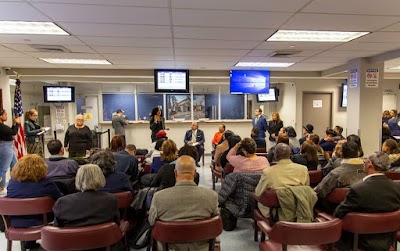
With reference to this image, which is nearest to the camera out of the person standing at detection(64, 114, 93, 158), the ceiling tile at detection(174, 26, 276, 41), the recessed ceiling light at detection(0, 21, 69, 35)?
the recessed ceiling light at detection(0, 21, 69, 35)

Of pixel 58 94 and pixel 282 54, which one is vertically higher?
pixel 282 54

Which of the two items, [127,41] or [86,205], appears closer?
[86,205]

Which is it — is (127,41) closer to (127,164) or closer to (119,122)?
(127,164)

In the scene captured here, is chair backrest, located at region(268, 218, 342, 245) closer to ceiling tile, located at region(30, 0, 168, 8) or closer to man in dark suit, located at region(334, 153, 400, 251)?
man in dark suit, located at region(334, 153, 400, 251)

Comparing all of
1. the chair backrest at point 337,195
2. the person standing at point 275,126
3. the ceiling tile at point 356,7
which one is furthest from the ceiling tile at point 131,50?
the person standing at point 275,126

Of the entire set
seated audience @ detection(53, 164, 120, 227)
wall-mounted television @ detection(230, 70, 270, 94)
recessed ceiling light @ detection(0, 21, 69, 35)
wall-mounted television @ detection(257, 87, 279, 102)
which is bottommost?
seated audience @ detection(53, 164, 120, 227)

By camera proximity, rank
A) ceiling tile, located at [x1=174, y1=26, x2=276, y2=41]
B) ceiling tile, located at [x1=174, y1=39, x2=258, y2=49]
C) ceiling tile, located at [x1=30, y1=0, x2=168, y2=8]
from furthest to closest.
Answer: ceiling tile, located at [x1=174, y1=39, x2=258, y2=49] → ceiling tile, located at [x1=174, y1=26, x2=276, y2=41] → ceiling tile, located at [x1=30, y1=0, x2=168, y2=8]

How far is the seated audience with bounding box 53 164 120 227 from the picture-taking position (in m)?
2.01

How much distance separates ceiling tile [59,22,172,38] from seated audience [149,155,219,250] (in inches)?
77.4

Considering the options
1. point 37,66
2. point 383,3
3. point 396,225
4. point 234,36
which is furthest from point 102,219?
point 37,66

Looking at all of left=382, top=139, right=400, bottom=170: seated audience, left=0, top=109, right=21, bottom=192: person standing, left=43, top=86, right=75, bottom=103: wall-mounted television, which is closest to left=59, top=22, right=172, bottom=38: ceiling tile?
left=0, top=109, right=21, bottom=192: person standing

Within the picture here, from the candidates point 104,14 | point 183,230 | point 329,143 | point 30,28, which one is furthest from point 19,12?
point 329,143

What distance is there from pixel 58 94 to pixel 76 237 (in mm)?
6979

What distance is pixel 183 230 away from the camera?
185 centimetres
